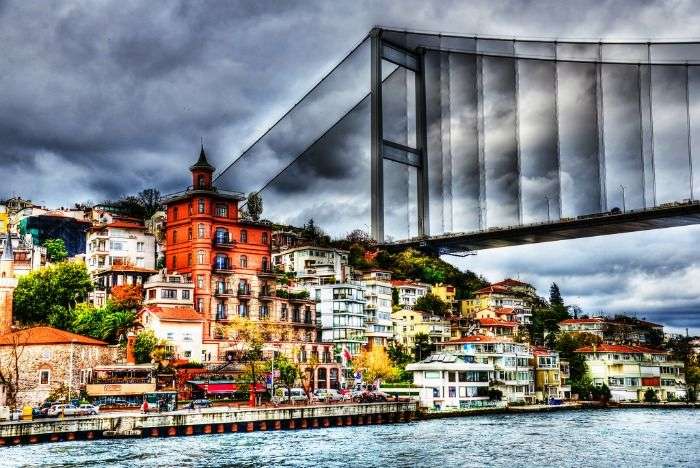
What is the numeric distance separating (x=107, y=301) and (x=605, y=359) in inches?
1591

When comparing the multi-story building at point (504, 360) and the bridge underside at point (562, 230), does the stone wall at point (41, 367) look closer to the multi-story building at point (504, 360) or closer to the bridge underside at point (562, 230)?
the bridge underside at point (562, 230)

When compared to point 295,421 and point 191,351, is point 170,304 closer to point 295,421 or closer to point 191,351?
point 191,351

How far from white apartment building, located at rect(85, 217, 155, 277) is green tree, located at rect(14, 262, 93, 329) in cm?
540

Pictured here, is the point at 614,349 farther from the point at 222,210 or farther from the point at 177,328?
the point at 177,328

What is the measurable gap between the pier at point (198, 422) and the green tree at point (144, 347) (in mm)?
6432

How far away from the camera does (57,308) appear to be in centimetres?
5069

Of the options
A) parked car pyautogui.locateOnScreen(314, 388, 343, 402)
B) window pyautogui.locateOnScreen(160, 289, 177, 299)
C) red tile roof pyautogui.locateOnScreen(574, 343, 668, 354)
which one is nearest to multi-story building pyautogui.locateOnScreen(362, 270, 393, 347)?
parked car pyautogui.locateOnScreen(314, 388, 343, 402)

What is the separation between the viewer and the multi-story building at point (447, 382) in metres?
58.0

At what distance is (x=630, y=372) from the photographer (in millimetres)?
73625

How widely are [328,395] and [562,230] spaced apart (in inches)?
630

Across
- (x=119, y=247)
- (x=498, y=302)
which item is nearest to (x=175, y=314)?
(x=119, y=247)

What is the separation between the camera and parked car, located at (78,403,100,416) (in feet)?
130

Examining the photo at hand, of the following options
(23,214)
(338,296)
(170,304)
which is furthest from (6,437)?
(23,214)

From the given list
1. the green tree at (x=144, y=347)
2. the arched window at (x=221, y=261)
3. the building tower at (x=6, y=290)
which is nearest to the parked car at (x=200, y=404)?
the green tree at (x=144, y=347)
